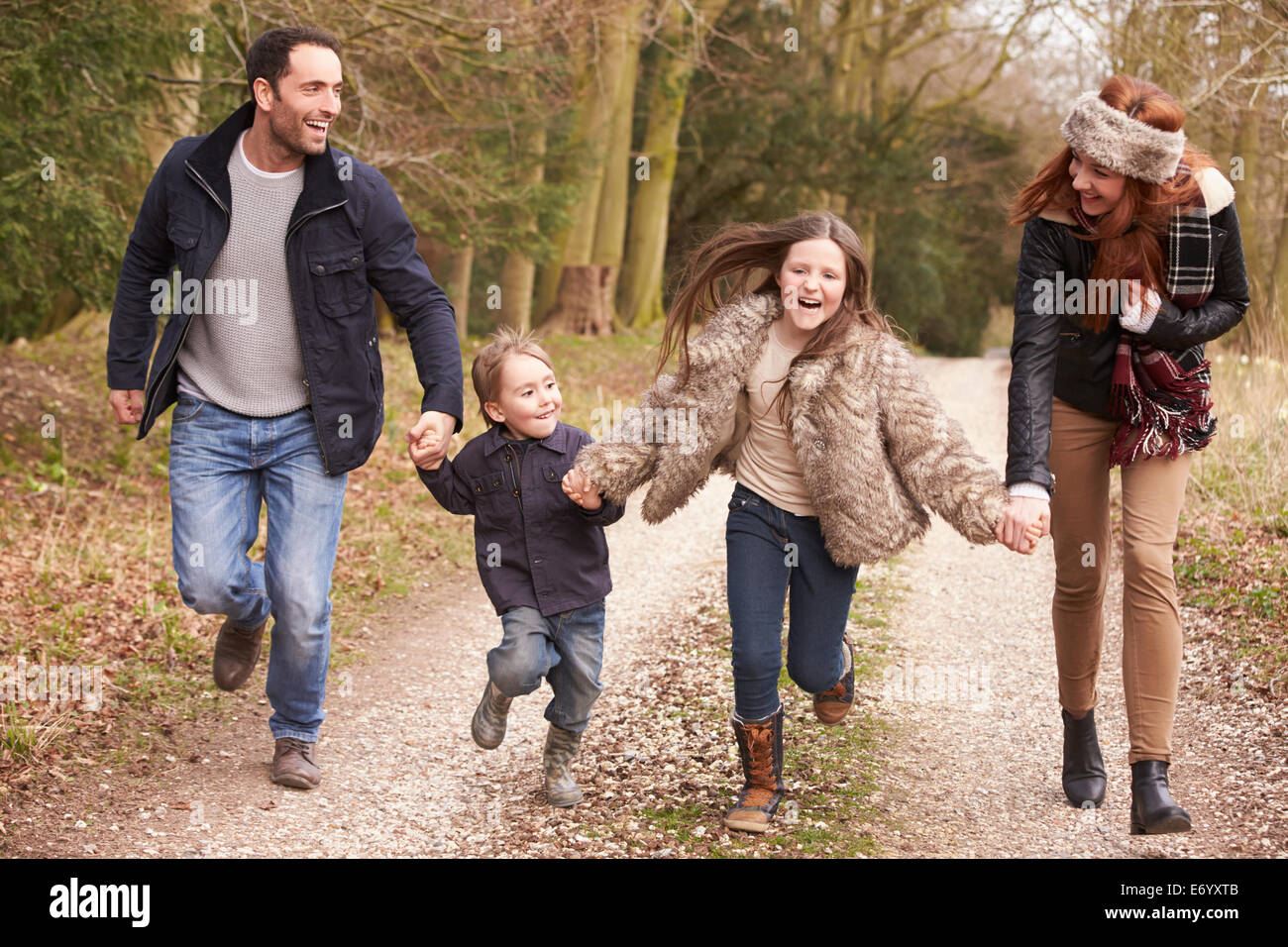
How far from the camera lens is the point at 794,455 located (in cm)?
408

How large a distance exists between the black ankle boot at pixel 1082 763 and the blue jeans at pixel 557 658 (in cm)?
167

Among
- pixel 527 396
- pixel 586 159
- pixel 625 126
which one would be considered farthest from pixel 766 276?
pixel 625 126

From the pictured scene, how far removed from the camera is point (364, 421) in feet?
14.4

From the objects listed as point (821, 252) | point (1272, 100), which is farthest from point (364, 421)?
point (1272, 100)

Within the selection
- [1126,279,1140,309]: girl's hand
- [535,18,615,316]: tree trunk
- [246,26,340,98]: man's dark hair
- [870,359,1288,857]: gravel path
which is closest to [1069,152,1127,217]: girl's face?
[1126,279,1140,309]: girl's hand

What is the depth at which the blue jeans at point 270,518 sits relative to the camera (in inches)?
169

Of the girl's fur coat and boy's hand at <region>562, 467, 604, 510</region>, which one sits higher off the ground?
the girl's fur coat

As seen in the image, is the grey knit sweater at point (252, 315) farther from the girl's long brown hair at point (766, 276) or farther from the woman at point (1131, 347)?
the woman at point (1131, 347)

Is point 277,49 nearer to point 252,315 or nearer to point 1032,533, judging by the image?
point 252,315

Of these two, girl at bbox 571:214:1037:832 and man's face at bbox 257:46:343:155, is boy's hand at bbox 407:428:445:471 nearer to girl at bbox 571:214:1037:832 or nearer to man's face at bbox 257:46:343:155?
girl at bbox 571:214:1037:832

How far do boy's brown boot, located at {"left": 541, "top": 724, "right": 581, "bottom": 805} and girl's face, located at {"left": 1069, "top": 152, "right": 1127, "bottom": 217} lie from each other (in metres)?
2.46

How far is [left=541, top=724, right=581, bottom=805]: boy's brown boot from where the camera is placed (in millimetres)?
4270

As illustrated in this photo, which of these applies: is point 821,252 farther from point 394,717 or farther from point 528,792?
point 394,717

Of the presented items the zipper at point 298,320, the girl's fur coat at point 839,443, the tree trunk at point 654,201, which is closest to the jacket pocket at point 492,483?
the girl's fur coat at point 839,443
